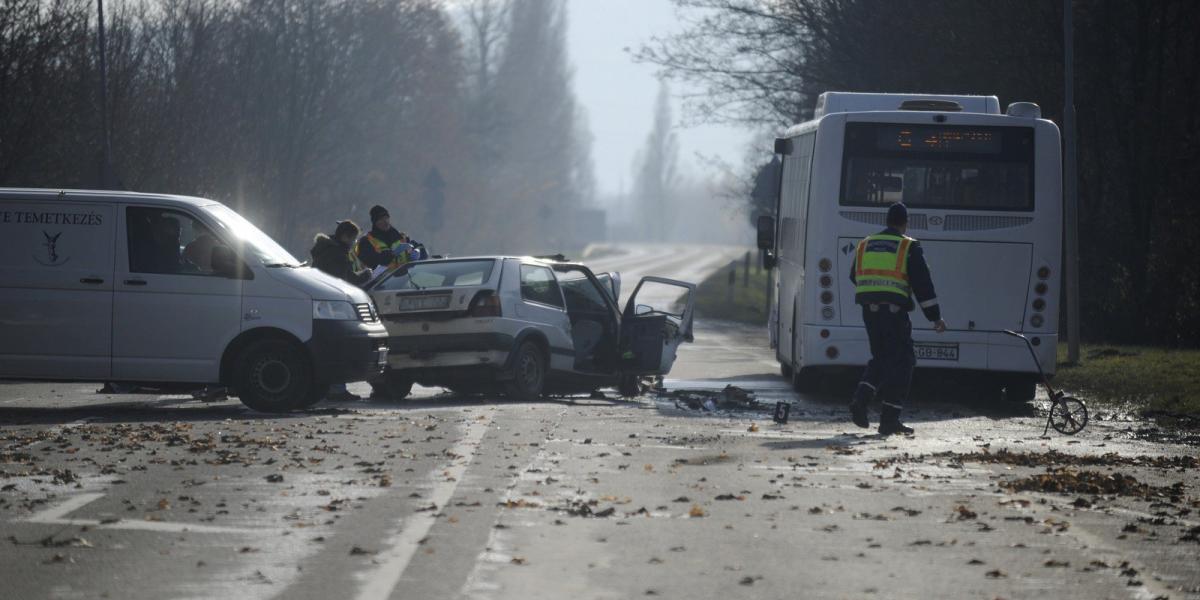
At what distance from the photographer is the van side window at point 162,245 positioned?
48.2 feet

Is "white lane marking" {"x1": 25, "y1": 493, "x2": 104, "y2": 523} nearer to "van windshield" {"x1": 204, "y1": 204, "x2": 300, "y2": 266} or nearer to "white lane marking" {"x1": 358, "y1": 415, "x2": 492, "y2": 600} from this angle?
"white lane marking" {"x1": 358, "y1": 415, "x2": 492, "y2": 600}

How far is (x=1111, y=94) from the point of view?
28328 millimetres

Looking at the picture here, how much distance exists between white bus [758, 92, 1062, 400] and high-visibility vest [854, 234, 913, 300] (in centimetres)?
310

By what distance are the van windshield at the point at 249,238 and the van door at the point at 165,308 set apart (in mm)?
302

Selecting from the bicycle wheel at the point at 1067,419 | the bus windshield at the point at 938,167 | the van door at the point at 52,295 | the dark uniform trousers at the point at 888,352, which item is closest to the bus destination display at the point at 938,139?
the bus windshield at the point at 938,167

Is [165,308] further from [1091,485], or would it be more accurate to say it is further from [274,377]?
[1091,485]

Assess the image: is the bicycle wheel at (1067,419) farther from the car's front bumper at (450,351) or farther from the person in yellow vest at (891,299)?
the car's front bumper at (450,351)

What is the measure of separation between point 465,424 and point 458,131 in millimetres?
62374

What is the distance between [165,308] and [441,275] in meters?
3.16

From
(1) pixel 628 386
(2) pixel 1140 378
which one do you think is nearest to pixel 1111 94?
(2) pixel 1140 378

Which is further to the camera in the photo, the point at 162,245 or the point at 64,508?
the point at 162,245

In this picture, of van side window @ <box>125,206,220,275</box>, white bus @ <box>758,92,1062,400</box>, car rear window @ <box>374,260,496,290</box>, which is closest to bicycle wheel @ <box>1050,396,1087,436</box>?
white bus @ <box>758,92,1062,400</box>

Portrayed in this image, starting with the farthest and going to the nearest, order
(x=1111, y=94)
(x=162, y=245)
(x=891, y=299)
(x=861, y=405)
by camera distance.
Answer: (x=1111, y=94)
(x=162, y=245)
(x=891, y=299)
(x=861, y=405)

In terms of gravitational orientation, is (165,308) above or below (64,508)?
above
